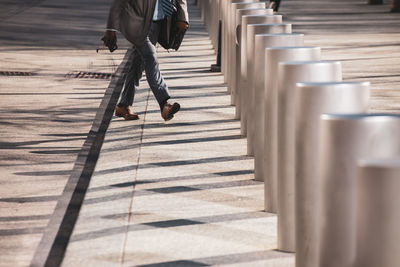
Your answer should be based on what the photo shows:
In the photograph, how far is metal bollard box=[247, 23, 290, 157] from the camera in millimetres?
7359

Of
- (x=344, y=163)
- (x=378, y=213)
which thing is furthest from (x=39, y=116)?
(x=378, y=213)

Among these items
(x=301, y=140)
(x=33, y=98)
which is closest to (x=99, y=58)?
(x=33, y=98)

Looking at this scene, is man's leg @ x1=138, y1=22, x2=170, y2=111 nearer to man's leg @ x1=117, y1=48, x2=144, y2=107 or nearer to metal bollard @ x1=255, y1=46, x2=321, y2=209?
man's leg @ x1=117, y1=48, x2=144, y2=107

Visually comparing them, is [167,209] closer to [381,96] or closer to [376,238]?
[376,238]

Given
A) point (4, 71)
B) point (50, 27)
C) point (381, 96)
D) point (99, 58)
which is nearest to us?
point (381, 96)

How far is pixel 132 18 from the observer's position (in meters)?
9.89

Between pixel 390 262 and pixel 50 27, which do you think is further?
pixel 50 27

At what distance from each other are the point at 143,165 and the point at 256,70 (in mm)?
1373

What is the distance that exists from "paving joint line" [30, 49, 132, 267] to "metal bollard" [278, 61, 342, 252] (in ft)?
4.12

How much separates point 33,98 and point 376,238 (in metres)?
9.24

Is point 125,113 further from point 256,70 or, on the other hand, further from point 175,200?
point 175,200

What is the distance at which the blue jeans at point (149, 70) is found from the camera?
10047 mm

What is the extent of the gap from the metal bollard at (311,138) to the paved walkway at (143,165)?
473mm

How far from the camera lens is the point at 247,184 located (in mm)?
7457
